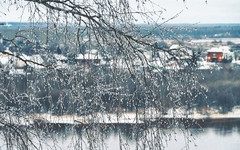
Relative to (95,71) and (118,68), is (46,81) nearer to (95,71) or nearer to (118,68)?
(95,71)

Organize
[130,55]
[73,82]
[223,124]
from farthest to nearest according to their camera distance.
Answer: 1. [223,124]
2. [73,82]
3. [130,55]

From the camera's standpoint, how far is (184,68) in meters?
1.71

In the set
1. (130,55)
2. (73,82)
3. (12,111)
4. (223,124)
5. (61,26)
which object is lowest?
(223,124)

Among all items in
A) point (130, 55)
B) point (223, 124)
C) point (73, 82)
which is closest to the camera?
point (130, 55)

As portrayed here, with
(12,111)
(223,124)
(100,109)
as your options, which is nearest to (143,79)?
(100,109)

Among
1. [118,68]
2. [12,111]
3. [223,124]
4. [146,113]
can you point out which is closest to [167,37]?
[118,68]

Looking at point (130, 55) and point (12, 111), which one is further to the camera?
point (12, 111)

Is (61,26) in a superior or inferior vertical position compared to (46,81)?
superior

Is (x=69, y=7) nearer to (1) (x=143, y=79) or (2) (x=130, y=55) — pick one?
(2) (x=130, y=55)

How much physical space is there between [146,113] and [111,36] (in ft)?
1.38

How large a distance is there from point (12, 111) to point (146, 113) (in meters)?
0.72

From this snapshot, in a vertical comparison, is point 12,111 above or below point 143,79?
below

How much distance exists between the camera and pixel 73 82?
1.78 meters

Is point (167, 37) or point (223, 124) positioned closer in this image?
point (167, 37)
